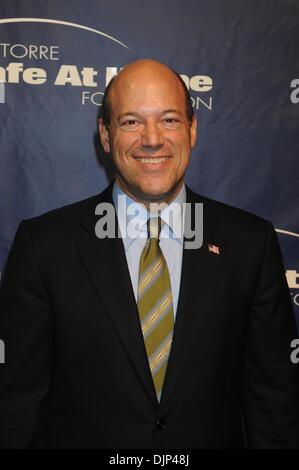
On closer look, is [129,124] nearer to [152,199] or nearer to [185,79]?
[152,199]

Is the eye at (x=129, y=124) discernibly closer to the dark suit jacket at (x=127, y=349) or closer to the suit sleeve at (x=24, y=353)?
the dark suit jacket at (x=127, y=349)

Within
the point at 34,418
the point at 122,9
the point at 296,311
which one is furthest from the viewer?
the point at 296,311

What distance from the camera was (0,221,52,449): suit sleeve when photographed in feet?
5.33

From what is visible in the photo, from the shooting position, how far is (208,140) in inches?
84.7

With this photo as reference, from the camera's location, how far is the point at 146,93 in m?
1.66

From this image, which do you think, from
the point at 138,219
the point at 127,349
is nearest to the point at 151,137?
the point at 138,219

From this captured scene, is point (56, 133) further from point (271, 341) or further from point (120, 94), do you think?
point (271, 341)

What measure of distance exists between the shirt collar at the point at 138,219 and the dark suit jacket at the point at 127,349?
0.06 metres

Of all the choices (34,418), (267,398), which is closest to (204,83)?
(267,398)

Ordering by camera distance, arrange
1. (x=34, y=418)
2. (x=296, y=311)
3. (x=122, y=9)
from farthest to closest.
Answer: (x=296, y=311) → (x=122, y=9) → (x=34, y=418)

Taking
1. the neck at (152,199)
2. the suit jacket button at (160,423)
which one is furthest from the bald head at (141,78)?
the suit jacket button at (160,423)

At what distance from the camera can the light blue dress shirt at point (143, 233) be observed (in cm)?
167

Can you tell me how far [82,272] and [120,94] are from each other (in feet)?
1.75

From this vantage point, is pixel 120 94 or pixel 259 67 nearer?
pixel 120 94
